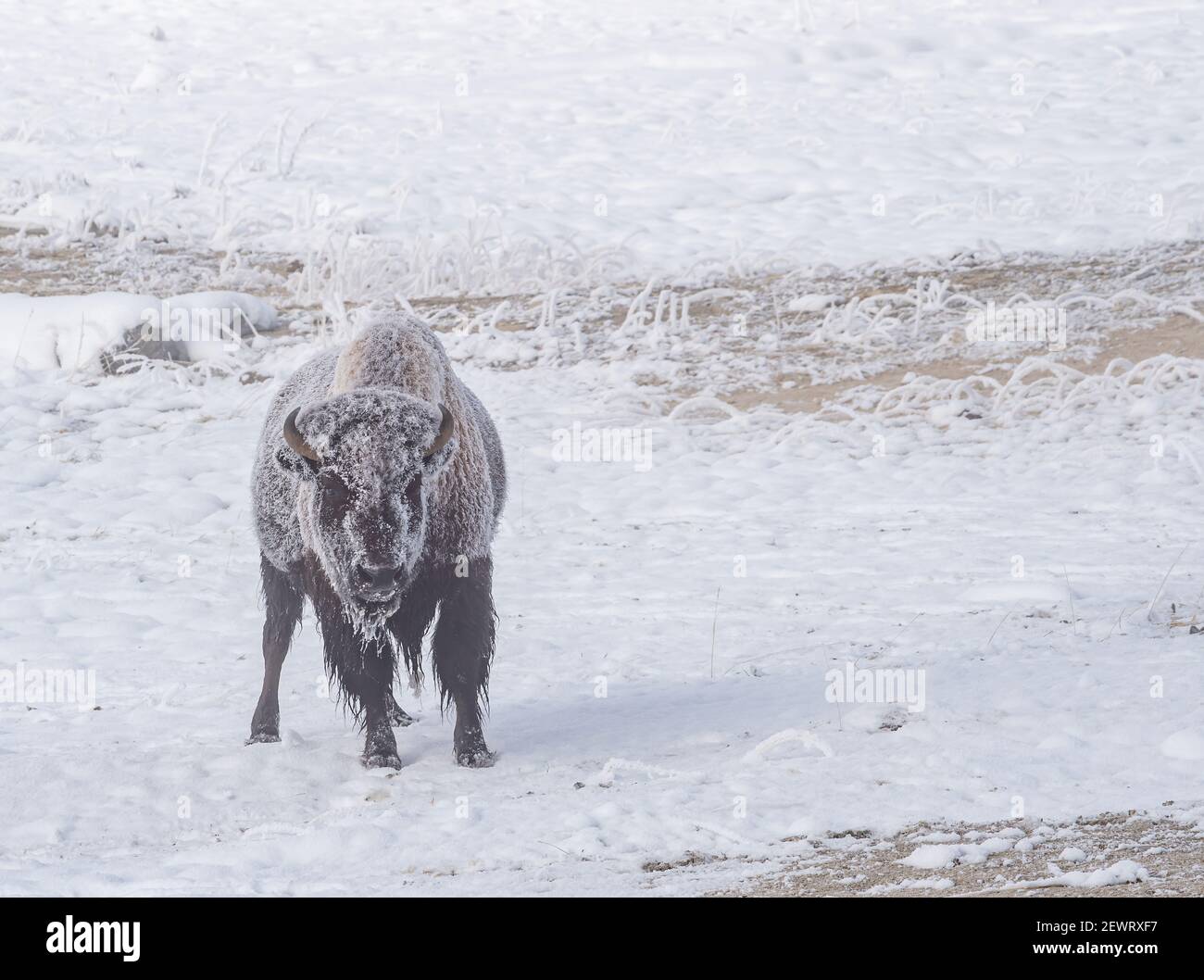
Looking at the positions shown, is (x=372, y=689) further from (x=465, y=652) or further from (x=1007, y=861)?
(x=1007, y=861)

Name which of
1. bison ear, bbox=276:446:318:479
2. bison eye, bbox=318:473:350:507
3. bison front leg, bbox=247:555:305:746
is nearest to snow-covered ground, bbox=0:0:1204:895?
bison front leg, bbox=247:555:305:746

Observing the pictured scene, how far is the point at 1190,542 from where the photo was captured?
9242 millimetres

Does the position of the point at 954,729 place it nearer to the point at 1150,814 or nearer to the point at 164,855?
the point at 1150,814

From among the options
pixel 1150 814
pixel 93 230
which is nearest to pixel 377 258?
pixel 93 230

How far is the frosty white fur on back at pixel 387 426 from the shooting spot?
230 inches

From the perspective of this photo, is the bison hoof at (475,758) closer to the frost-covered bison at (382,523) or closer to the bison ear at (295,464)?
the frost-covered bison at (382,523)

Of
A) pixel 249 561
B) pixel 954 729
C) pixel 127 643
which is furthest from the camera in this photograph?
pixel 249 561

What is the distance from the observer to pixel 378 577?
223 inches

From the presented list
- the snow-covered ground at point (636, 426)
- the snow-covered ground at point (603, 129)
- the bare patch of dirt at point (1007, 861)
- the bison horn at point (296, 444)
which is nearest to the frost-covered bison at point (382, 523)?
the bison horn at point (296, 444)

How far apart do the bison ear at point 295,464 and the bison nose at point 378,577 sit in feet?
1.51

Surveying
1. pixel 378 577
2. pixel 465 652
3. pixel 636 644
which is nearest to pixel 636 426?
pixel 636 644

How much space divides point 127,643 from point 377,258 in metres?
8.20

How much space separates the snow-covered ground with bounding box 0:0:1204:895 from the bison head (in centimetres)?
95

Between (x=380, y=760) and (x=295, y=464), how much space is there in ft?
4.53
